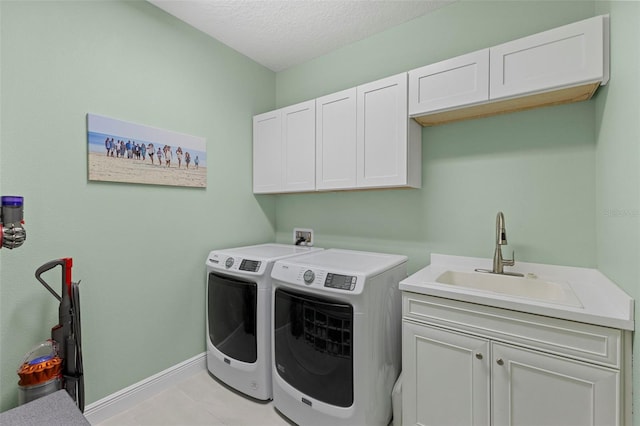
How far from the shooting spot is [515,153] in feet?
5.66

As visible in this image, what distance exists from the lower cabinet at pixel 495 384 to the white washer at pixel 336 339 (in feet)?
0.54

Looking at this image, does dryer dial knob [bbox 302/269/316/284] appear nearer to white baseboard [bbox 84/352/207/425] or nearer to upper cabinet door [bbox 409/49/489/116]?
upper cabinet door [bbox 409/49/489/116]

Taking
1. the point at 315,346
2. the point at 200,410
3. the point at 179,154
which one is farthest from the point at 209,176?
the point at 200,410

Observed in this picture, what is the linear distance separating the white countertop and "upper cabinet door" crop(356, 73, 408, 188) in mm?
680

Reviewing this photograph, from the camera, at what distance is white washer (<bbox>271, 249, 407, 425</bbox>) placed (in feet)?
4.75

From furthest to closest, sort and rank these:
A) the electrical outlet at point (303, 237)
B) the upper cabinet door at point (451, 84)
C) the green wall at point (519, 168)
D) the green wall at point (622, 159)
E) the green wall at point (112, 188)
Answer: the electrical outlet at point (303, 237)
the upper cabinet door at point (451, 84)
the green wall at point (112, 188)
the green wall at point (519, 168)
the green wall at point (622, 159)

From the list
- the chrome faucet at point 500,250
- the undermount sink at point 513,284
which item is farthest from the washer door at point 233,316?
the chrome faucet at point 500,250

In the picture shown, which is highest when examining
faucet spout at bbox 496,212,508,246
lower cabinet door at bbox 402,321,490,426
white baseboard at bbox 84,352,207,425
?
faucet spout at bbox 496,212,508,246

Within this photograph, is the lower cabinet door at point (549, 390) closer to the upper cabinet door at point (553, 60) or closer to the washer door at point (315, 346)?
the washer door at point (315, 346)

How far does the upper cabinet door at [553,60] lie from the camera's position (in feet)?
4.28

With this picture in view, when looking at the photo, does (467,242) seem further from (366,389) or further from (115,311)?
(115,311)

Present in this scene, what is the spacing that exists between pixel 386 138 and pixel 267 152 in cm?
Result: 115

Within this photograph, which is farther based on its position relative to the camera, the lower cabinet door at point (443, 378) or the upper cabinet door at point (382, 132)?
the upper cabinet door at point (382, 132)

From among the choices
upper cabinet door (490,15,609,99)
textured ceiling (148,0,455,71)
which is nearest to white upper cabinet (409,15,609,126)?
upper cabinet door (490,15,609,99)
